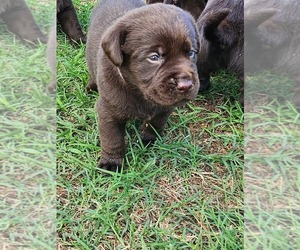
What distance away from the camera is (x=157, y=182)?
2941mm

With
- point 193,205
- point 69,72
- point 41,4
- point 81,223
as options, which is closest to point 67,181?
point 81,223

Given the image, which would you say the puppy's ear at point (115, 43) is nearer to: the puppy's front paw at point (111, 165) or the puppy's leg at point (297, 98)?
the puppy's front paw at point (111, 165)

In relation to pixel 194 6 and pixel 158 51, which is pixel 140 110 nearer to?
pixel 158 51

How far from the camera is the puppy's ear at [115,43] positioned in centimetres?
242

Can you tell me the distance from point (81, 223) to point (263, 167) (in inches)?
51.1

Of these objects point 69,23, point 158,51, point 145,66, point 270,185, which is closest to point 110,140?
point 145,66

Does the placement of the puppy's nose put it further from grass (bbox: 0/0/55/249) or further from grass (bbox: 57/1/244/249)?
grass (bbox: 0/0/55/249)

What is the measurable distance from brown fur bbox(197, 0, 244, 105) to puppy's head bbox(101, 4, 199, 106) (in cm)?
99

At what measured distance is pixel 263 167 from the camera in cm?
164

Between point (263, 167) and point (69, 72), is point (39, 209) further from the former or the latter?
point (69, 72)

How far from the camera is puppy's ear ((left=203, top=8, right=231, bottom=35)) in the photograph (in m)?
3.39

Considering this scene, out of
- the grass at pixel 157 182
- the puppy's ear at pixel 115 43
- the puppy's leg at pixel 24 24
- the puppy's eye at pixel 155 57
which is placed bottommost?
the grass at pixel 157 182

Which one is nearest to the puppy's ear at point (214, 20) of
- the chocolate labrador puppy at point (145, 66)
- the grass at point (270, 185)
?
the chocolate labrador puppy at point (145, 66)

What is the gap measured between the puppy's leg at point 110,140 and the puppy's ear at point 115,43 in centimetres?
51
